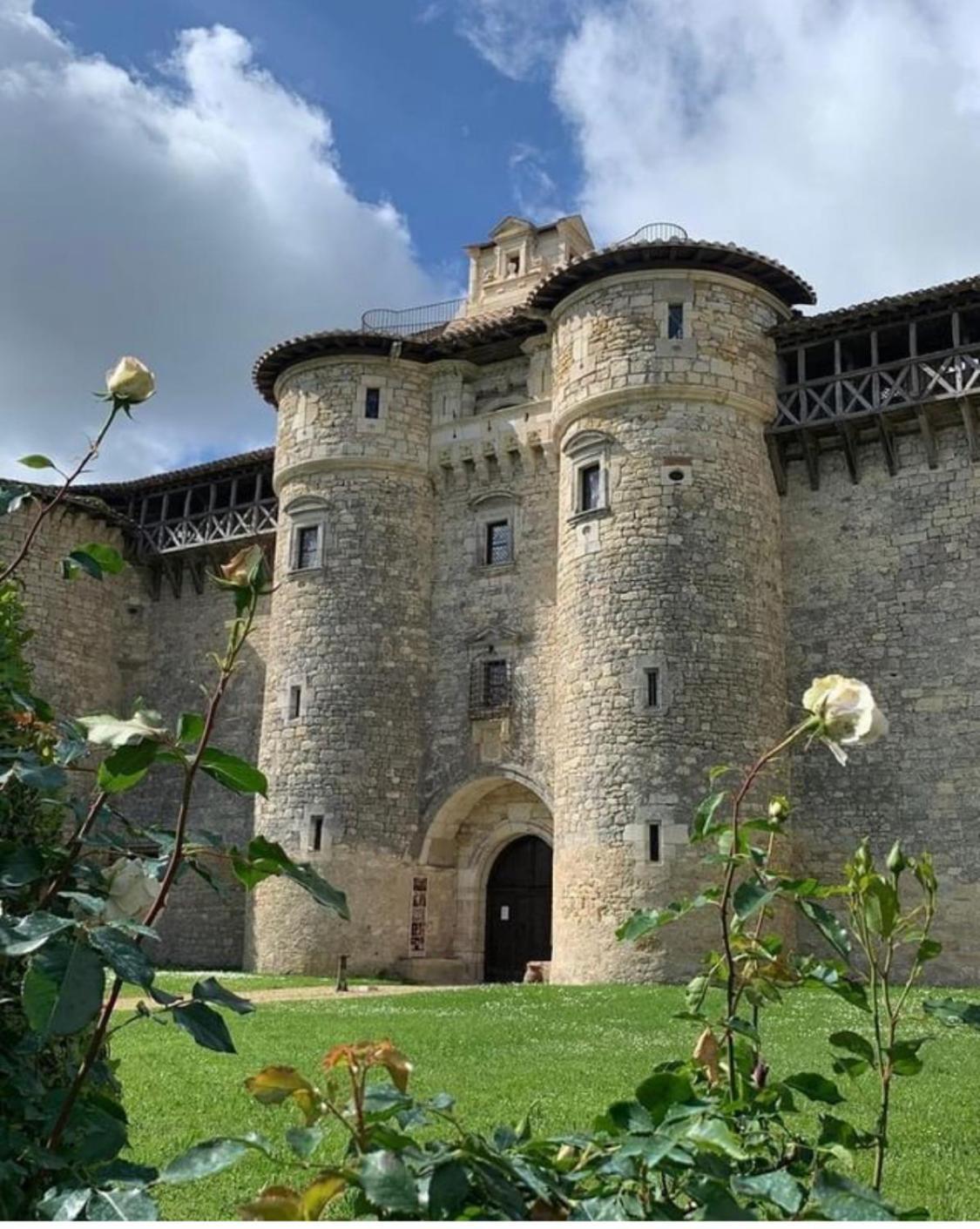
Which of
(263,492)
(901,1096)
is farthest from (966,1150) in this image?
(263,492)

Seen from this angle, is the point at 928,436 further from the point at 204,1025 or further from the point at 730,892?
the point at 204,1025

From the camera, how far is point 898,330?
739 inches

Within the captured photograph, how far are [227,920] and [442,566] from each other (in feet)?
27.2

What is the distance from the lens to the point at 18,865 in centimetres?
210

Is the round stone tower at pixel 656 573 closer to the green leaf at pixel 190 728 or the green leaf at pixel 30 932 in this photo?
the green leaf at pixel 190 728

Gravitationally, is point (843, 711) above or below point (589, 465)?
below

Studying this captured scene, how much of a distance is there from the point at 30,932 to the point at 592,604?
1688 centimetres

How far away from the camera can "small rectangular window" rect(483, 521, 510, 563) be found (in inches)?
848

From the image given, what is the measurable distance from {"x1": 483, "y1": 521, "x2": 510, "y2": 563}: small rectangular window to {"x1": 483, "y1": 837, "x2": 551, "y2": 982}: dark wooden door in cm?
505

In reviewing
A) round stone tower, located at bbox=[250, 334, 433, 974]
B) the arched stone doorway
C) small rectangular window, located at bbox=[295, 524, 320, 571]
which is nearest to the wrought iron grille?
round stone tower, located at bbox=[250, 334, 433, 974]

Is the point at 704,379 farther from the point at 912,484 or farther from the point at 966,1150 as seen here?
the point at 966,1150

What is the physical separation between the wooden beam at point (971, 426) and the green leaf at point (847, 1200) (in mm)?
17543

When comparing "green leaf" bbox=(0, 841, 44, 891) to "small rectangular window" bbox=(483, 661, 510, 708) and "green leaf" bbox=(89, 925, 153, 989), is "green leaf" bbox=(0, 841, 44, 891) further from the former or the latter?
"small rectangular window" bbox=(483, 661, 510, 708)

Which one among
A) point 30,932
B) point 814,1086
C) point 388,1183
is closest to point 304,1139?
point 388,1183
